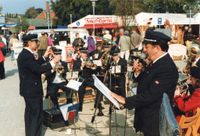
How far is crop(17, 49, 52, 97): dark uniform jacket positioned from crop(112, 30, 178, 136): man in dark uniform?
2.37 meters

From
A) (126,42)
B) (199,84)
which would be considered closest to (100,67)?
(199,84)

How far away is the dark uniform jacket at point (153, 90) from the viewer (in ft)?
12.4

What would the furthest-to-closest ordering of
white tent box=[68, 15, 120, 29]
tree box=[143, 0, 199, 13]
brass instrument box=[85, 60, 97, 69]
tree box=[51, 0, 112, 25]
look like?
tree box=[51, 0, 112, 25]
tree box=[143, 0, 199, 13]
white tent box=[68, 15, 120, 29]
brass instrument box=[85, 60, 97, 69]

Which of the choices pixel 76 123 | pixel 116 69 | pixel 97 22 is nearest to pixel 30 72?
pixel 76 123

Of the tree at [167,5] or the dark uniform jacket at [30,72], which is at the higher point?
the tree at [167,5]

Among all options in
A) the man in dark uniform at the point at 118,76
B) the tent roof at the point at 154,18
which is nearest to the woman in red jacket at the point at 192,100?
the man in dark uniform at the point at 118,76

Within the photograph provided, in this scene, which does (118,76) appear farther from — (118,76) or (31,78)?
(31,78)

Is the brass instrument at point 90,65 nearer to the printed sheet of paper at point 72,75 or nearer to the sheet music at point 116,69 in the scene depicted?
the printed sheet of paper at point 72,75

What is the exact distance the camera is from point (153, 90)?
3.77m

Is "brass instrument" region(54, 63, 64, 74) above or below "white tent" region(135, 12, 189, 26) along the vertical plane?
below

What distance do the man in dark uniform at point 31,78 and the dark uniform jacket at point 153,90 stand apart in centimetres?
239

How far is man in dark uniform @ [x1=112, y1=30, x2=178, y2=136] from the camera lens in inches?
149

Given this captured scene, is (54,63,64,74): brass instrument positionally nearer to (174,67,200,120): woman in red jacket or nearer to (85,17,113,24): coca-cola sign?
(174,67,200,120): woman in red jacket

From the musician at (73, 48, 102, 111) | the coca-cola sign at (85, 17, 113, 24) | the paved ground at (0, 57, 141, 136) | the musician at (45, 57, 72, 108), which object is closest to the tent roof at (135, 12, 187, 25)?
the coca-cola sign at (85, 17, 113, 24)
